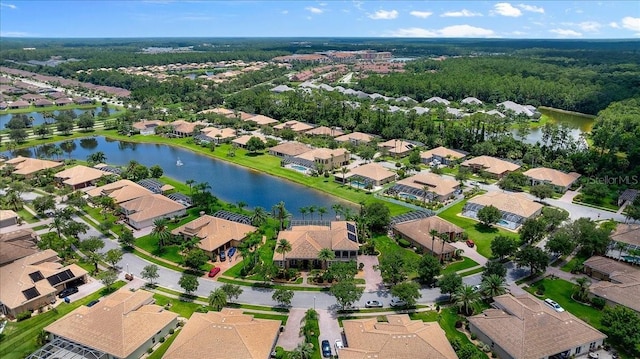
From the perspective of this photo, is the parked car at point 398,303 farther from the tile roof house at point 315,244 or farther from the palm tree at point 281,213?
the palm tree at point 281,213

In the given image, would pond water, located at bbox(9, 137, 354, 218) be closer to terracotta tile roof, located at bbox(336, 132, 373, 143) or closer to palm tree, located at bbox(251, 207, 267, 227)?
palm tree, located at bbox(251, 207, 267, 227)

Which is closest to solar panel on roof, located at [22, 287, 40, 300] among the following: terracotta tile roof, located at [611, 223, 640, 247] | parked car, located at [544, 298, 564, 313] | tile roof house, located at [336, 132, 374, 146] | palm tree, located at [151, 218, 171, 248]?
palm tree, located at [151, 218, 171, 248]

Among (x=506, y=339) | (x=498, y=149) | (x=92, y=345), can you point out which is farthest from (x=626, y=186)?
(x=92, y=345)

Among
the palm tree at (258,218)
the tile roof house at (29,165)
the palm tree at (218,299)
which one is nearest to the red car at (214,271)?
the palm tree at (218,299)

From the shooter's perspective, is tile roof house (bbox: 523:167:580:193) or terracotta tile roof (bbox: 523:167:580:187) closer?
tile roof house (bbox: 523:167:580:193)

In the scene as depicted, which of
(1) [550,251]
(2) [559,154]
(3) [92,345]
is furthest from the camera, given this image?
(2) [559,154]

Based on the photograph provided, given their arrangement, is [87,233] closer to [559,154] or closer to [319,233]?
[319,233]

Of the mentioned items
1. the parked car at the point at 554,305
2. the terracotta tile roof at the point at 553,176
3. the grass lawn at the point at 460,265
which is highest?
the terracotta tile roof at the point at 553,176
